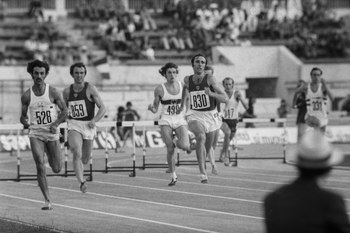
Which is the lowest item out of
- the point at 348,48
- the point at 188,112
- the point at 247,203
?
the point at 247,203

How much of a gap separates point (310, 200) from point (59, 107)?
1068cm

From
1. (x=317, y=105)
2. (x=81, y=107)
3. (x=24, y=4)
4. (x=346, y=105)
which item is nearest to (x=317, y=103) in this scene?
(x=317, y=105)

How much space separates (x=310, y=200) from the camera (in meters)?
6.95

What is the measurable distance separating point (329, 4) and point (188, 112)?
3648 centimetres

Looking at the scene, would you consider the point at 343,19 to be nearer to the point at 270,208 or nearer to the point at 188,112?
the point at 188,112

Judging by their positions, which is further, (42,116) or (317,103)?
(317,103)

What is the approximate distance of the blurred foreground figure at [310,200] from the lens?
22.8 feet

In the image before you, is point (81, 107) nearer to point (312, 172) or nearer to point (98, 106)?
point (98, 106)

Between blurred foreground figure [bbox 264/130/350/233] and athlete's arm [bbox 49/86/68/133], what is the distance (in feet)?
33.4

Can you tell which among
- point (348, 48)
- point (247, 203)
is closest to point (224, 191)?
point (247, 203)

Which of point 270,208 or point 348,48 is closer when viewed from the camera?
point 270,208

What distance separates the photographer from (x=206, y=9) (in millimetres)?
51000

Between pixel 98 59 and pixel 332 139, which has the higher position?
pixel 98 59

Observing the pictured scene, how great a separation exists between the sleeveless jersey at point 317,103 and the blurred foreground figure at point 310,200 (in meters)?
18.6
